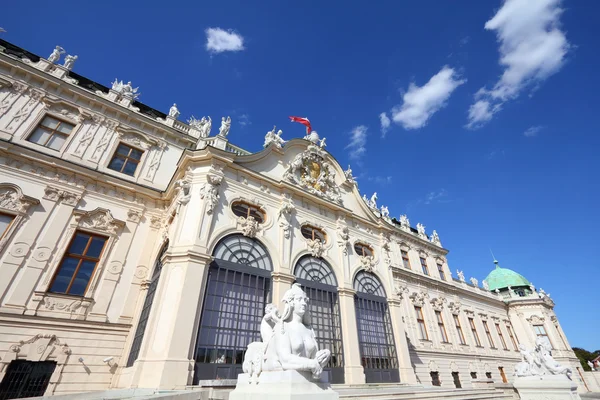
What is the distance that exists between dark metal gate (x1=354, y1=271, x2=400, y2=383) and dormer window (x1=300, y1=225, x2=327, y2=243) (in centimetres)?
309

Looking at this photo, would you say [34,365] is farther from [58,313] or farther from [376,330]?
[376,330]

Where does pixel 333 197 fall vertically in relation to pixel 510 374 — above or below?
above

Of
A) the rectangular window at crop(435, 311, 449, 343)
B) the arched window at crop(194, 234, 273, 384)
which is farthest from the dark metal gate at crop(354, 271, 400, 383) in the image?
the rectangular window at crop(435, 311, 449, 343)

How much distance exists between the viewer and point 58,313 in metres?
10.9

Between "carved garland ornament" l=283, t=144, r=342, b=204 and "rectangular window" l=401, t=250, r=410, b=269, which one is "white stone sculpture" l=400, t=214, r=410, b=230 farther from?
"carved garland ornament" l=283, t=144, r=342, b=204

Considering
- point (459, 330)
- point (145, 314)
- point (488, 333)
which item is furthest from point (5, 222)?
point (488, 333)

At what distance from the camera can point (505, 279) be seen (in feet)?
119

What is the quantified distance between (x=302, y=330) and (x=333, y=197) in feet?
41.6

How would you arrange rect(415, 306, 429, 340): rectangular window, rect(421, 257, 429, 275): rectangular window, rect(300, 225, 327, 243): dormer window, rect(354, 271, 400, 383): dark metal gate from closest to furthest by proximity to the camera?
rect(354, 271, 400, 383): dark metal gate
rect(300, 225, 327, 243): dormer window
rect(415, 306, 429, 340): rectangular window
rect(421, 257, 429, 275): rectangular window

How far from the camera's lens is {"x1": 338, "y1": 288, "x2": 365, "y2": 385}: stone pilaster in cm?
1267

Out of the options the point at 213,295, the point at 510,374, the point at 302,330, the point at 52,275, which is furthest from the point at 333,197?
the point at 510,374

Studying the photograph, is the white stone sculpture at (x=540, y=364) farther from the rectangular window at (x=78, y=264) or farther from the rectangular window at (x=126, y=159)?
the rectangular window at (x=126, y=159)

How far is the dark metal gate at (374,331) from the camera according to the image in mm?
13969

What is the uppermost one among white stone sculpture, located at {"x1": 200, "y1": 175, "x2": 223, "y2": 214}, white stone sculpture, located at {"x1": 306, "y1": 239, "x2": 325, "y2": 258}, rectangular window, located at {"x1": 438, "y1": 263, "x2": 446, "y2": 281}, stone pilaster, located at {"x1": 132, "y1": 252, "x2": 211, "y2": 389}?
rectangular window, located at {"x1": 438, "y1": 263, "x2": 446, "y2": 281}
